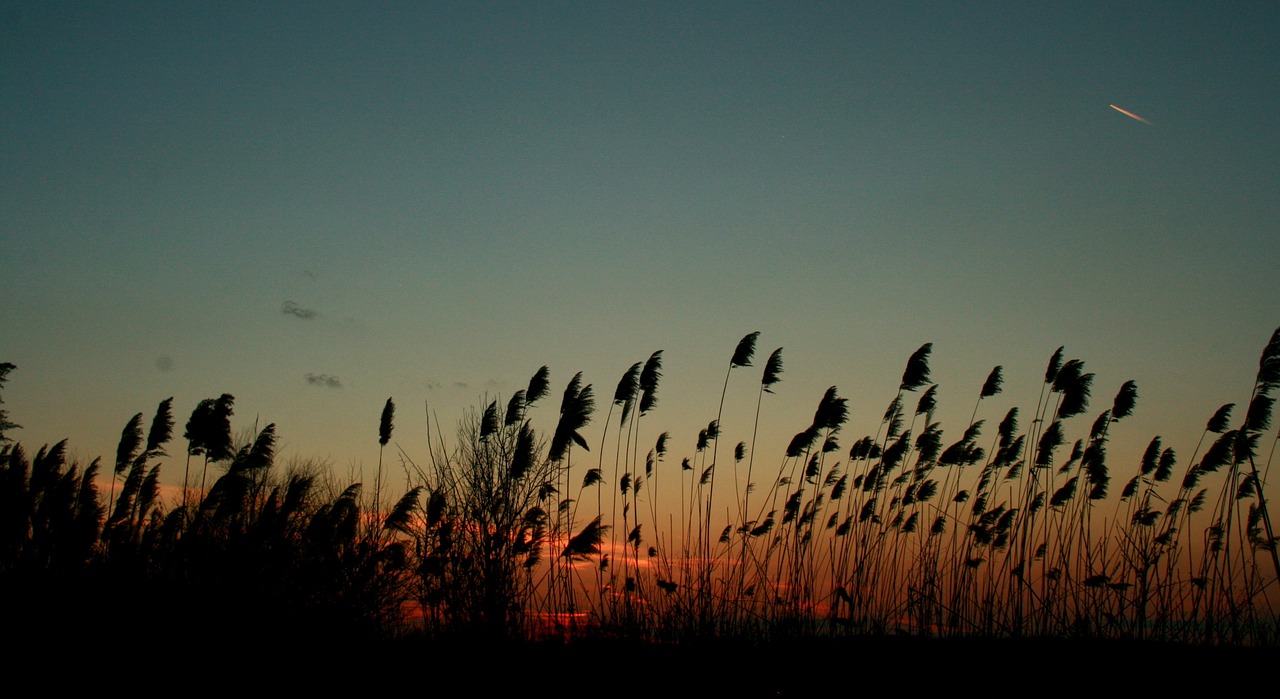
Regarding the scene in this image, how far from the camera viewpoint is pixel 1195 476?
422 inches

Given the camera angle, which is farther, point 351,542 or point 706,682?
point 351,542

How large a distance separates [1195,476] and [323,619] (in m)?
11.7

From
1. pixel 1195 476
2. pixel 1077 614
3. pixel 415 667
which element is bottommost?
pixel 415 667

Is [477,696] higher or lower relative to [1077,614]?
lower

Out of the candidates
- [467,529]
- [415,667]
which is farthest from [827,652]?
[467,529]

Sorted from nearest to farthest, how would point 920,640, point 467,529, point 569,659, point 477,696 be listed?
point 477,696 < point 569,659 < point 920,640 < point 467,529

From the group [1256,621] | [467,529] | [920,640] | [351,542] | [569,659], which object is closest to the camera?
[569,659]

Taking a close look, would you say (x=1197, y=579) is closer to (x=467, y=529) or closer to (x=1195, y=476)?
(x=1195, y=476)

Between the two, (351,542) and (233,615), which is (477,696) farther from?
(351,542)

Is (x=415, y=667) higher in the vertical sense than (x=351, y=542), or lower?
lower

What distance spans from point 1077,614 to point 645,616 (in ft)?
16.5

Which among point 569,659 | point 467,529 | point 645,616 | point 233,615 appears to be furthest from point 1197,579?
point 233,615

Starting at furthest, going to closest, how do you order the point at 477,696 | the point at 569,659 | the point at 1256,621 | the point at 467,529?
the point at 467,529 → the point at 1256,621 → the point at 569,659 → the point at 477,696

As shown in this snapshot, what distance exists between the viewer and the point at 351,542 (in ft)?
42.9
